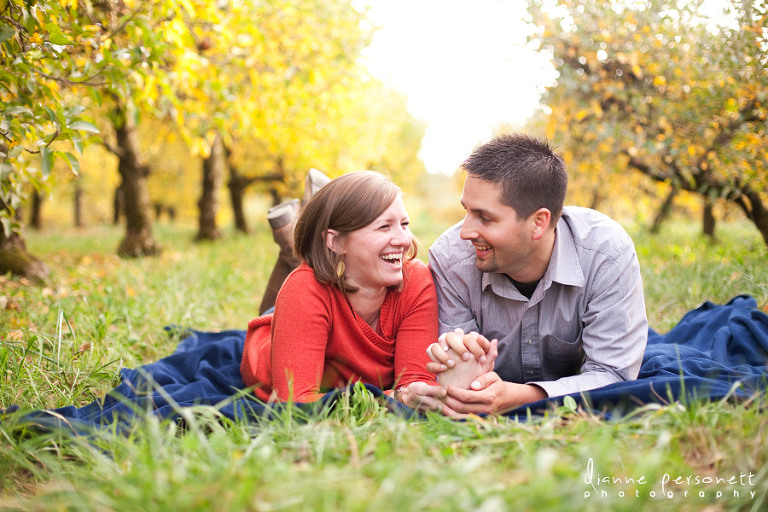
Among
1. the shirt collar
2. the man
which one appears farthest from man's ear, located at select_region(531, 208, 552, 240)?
the shirt collar

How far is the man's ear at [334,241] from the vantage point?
9.84 feet

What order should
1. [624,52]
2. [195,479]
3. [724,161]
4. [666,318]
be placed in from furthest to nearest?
1. [624,52]
2. [724,161]
3. [666,318]
4. [195,479]

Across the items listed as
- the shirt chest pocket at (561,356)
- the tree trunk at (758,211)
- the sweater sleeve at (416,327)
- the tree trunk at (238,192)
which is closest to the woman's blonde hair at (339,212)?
the sweater sleeve at (416,327)

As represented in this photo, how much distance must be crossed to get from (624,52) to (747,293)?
302 cm

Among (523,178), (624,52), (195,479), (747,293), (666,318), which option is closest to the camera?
(195,479)

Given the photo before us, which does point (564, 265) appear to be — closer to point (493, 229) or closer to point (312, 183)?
point (493, 229)

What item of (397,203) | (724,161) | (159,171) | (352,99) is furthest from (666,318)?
(159,171)

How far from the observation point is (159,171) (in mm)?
20359

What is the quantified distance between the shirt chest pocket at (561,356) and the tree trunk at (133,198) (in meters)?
7.56

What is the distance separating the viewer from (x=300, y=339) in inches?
110

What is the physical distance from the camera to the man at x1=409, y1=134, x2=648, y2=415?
2.69m

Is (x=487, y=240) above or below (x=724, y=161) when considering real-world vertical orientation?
below

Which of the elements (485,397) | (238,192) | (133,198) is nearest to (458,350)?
(485,397)

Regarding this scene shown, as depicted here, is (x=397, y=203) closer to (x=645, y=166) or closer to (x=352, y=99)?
(x=645, y=166)
